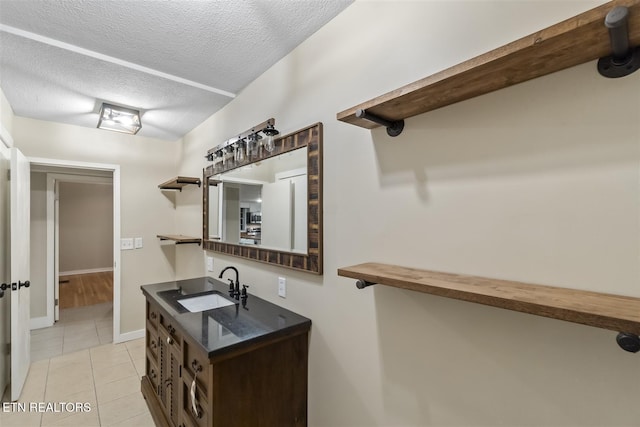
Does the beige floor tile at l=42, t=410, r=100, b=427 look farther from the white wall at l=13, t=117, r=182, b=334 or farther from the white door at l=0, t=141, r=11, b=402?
the white wall at l=13, t=117, r=182, b=334

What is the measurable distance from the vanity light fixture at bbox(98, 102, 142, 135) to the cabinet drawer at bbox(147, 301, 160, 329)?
1710mm

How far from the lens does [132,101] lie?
8.25 feet

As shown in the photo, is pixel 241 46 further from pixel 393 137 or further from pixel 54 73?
pixel 54 73

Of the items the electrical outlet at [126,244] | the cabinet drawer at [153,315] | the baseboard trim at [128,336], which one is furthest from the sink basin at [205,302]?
the baseboard trim at [128,336]

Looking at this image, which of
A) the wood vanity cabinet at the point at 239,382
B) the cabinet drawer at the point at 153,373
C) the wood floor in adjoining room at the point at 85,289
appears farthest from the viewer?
the wood floor in adjoining room at the point at 85,289

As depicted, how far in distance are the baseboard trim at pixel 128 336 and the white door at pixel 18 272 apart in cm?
81

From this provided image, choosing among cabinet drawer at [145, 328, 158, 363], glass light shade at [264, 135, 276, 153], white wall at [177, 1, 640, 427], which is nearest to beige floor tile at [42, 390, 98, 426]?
cabinet drawer at [145, 328, 158, 363]

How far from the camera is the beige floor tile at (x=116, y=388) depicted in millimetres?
2346

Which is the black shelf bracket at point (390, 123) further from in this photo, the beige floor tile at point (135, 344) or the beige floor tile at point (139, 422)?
the beige floor tile at point (135, 344)

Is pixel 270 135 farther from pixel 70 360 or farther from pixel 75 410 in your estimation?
pixel 70 360

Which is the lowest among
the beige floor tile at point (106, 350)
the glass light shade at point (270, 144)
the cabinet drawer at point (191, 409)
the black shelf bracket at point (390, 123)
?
the beige floor tile at point (106, 350)

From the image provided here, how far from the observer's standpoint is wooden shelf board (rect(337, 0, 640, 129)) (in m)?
0.64

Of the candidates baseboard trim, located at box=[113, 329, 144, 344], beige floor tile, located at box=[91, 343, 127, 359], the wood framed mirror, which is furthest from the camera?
baseboard trim, located at box=[113, 329, 144, 344]

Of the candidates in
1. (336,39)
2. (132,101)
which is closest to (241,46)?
(336,39)
